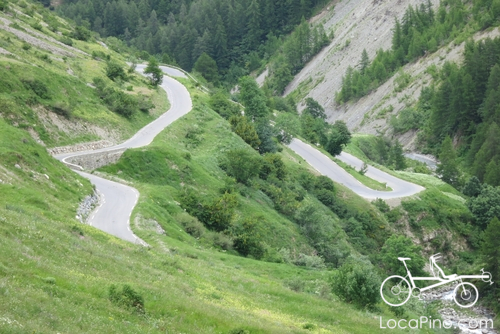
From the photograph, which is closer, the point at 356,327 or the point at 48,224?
the point at 48,224

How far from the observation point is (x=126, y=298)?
589 inches

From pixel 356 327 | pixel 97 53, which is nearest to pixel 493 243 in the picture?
pixel 356 327

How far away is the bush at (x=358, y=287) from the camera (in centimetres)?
2653

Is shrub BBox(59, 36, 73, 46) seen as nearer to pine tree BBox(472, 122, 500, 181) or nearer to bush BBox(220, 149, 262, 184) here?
bush BBox(220, 149, 262, 184)

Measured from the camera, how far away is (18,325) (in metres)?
10.6

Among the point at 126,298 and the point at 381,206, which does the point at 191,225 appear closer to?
the point at 126,298

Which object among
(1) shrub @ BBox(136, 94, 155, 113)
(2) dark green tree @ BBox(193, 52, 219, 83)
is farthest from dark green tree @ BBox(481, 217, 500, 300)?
(2) dark green tree @ BBox(193, 52, 219, 83)

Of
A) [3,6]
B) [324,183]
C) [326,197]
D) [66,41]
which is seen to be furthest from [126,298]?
[66,41]

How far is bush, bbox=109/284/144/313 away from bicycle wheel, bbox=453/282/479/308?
40827 millimetres

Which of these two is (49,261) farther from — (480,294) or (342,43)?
(342,43)

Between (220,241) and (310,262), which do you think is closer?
(220,241)

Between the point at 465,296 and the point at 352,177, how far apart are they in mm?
26239

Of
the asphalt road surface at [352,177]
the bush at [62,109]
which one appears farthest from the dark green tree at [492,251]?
the bush at [62,109]

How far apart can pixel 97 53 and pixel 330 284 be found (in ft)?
204
